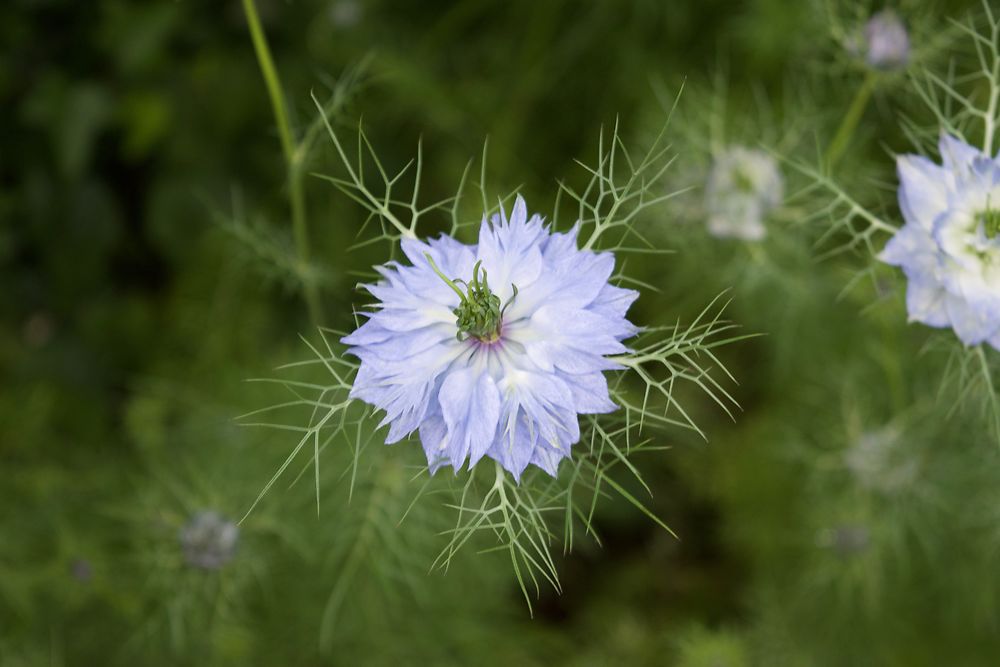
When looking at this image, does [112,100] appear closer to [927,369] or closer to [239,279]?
[239,279]

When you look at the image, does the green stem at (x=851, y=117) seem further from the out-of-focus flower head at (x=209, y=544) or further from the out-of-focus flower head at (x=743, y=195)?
the out-of-focus flower head at (x=209, y=544)

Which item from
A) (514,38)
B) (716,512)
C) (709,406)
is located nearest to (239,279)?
(514,38)

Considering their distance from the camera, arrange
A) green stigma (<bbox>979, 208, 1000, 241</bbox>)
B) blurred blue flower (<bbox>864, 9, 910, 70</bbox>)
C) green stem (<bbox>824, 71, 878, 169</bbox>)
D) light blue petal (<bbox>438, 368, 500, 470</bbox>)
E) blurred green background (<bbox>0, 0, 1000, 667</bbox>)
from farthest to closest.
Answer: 1. blurred green background (<bbox>0, 0, 1000, 667</bbox>)
2. green stem (<bbox>824, 71, 878, 169</bbox>)
3. blurred blue flower (<bbox>864, 9, 910, 70</bbox>)
4. green stigma (<bbox>979, 208, 1000, 241</bbox>)
5. light blue petal (<bbox>438, 368, 500, 470</bbox>)

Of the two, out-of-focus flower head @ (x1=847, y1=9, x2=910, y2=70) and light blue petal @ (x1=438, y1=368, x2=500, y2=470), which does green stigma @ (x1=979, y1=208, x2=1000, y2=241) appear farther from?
light blue petal @ (x1=438, y1=368, x2=500, y2=470)

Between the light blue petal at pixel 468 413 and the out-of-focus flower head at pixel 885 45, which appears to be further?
the out-of-focus flower head at pixel 885 45

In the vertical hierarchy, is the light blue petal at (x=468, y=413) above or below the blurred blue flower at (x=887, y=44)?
below

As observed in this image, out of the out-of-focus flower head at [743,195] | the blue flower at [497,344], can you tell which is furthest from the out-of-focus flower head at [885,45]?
the blue flower at [497,344]

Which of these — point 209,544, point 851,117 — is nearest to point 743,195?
point 851,117

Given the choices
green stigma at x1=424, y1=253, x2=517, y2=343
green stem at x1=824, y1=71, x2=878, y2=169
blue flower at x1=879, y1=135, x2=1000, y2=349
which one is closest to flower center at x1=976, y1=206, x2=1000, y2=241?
blue flower at x1=879, y1=135, x2=1000, y2=349
